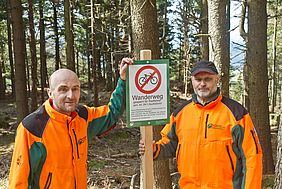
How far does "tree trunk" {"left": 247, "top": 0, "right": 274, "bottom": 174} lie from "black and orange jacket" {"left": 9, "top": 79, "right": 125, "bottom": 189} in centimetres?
Answer: 626

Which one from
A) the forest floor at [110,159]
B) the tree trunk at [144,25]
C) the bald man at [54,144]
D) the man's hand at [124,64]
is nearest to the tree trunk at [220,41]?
the tree trunk at [144,25]

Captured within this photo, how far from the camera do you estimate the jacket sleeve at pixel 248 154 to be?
2.98m

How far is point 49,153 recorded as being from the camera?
286 cm

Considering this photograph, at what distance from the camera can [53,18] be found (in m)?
24.9

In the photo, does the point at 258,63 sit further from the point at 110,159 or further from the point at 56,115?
the point at 56,115

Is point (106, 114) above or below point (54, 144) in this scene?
above

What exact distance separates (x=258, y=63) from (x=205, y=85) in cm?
556

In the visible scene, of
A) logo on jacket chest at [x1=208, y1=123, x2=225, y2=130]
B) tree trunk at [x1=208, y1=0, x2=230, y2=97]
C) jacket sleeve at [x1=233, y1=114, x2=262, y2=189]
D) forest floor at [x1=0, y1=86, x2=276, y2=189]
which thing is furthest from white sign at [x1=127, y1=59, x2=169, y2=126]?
forest floor at [x1=0, y1=86, x2=276, y2=189]

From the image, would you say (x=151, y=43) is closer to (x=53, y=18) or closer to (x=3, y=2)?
(x=3, y=2)

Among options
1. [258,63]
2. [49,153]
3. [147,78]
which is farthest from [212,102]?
[258,63]

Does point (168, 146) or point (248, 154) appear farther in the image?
point (168, 146)

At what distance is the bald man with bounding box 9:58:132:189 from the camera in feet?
9.19

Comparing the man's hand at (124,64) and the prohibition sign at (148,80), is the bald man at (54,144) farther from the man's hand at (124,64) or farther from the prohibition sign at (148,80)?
the prohibition sign at (148,80)

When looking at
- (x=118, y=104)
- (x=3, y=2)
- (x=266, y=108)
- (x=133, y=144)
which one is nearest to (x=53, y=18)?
(x=3, y=2)
